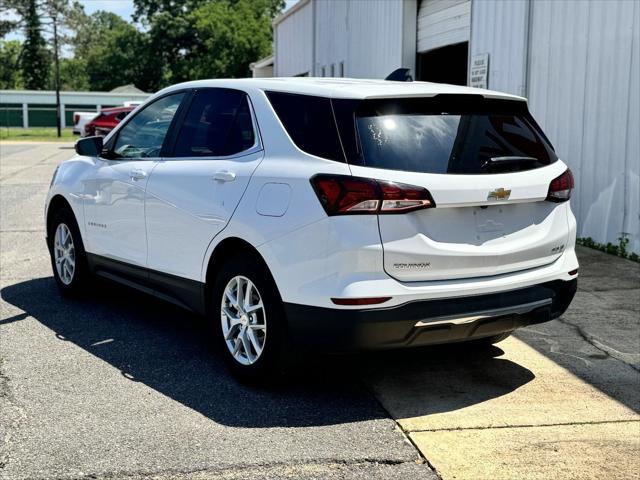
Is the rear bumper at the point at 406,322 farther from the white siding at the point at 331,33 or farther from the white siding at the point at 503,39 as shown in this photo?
the white siding at the point at 331,33

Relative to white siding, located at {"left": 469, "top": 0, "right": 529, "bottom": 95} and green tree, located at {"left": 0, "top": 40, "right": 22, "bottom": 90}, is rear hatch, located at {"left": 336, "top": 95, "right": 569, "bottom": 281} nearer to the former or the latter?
white siding, located at {"left": 469, "top": 0, "right": 529, "bottom": 95}

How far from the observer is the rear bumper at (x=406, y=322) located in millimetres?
4363

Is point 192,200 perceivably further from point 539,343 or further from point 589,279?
point 589,279

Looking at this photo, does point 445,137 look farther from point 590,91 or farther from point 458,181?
point 590,91

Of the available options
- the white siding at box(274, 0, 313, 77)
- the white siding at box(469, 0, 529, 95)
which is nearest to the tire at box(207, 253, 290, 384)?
the white siding at box(469, 0, 529, 95)

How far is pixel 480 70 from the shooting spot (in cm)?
1245

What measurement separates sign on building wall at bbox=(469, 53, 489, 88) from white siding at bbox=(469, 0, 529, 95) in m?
0.07

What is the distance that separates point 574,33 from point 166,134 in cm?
597

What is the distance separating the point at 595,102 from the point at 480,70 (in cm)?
296

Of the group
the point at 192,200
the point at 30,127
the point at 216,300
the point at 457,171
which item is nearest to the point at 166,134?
the point at 192,200

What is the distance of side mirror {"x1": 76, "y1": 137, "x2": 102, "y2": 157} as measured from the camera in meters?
6.82

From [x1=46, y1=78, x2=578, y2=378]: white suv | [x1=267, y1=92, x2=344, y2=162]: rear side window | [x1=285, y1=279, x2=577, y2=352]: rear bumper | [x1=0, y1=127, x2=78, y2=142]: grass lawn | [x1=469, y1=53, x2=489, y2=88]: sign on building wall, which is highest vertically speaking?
[x1=469, y1=53, x2=489, y2=88]: sign on building wall

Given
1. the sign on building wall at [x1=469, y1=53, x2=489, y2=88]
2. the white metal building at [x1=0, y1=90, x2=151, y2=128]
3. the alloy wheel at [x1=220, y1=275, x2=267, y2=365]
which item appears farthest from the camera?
the white metal building at [x1=0, y1=90, x2=151, y2=128]

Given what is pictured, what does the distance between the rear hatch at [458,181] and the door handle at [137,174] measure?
193 centimetres
